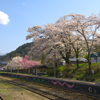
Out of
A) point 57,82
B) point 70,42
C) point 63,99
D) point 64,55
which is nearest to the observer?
point 63,99

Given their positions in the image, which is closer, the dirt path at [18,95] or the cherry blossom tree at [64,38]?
the dirt path at [18,95]

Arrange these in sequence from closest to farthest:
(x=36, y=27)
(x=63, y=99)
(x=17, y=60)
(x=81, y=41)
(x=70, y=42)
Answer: (x=63, y=99) < (x=70, y=42) < (x=81, y=41) < (x=36, y=27) < (x=17, y=60)

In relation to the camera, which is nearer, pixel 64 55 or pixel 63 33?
pixel 63 33

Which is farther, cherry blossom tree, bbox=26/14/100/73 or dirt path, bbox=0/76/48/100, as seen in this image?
cherry blossom tree, bbox=26/14/100/73

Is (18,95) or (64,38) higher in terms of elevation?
(64,38)

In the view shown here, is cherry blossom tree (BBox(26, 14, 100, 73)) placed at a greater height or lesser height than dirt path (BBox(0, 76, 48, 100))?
greater

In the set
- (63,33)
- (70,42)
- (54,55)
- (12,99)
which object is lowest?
(12,99)

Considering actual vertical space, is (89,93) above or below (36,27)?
below

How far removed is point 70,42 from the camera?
106ft

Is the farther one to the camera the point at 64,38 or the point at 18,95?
the point at 64,38

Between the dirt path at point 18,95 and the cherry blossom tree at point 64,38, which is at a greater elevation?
the cherry blossom tree at point 64,38

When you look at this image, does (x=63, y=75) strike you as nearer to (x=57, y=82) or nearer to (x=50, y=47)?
(x=50, y=47)

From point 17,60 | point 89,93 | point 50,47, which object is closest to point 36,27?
point 50,47

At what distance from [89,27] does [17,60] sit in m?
49.8
